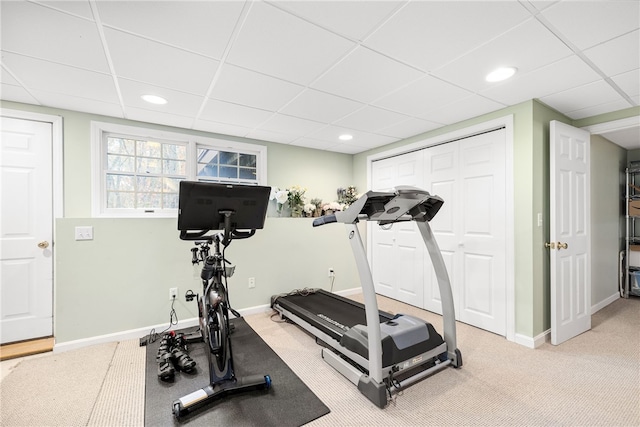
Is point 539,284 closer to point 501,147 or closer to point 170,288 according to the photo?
point 501,147

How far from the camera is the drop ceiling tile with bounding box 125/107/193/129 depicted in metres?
2.93

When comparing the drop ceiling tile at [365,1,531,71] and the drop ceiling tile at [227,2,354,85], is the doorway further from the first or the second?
the drop ceiling tile at [365,1,531,71]

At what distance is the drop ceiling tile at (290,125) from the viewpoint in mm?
3180

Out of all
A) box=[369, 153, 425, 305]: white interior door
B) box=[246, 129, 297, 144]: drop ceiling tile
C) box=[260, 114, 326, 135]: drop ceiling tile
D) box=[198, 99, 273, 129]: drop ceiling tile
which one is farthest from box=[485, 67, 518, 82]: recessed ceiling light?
box=[246, 129, 297, 144]: drop ceiling tile

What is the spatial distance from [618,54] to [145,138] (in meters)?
4.35

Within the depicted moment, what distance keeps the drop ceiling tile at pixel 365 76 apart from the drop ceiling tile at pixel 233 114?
877mm

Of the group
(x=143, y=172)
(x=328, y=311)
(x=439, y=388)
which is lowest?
(x=439, y=388)

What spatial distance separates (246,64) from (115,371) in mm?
2618

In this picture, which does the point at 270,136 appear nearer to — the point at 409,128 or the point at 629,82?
the point at 409,128

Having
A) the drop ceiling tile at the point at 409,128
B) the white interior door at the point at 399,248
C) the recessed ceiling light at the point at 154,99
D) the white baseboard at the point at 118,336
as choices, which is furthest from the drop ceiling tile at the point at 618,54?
the white baseboard at the point at 118,336

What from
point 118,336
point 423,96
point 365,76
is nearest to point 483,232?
point 423,96

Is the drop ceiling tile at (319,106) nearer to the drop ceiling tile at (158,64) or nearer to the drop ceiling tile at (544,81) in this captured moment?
the drop ceiling tile at (158,64)

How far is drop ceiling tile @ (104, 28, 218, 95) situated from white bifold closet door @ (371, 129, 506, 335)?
2.74 metres

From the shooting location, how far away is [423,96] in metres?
2.57
